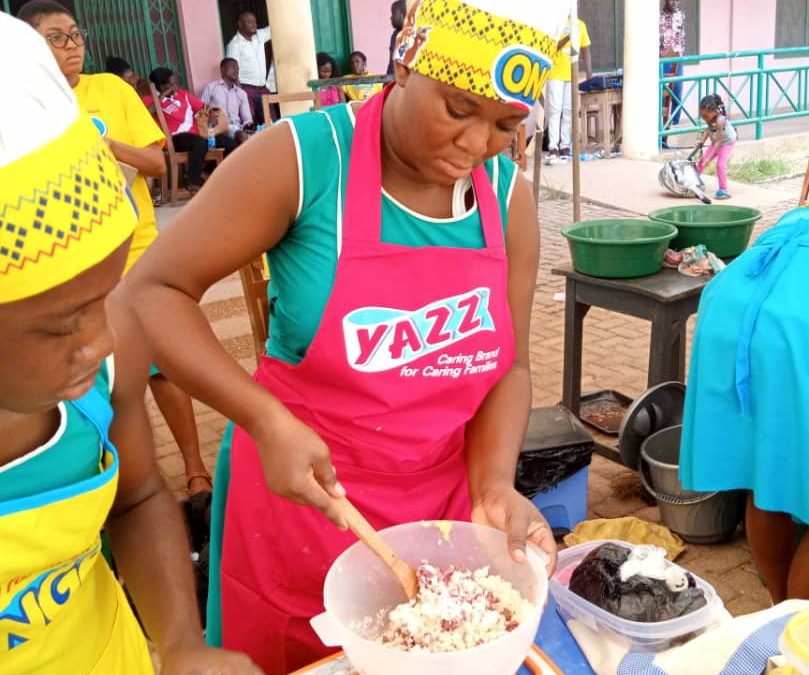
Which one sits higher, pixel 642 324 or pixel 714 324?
pixel 714 324

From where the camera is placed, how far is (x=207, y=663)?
110cm

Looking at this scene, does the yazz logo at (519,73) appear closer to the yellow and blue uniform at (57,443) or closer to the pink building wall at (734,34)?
the yellow and blue uniform at (57,443)

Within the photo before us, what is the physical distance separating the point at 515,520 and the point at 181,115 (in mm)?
8865

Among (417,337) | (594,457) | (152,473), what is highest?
(417,337)

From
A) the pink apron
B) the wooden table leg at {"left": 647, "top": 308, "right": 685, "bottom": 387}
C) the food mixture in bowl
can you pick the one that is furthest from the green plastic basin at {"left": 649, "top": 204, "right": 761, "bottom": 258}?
the food mixture in bowl

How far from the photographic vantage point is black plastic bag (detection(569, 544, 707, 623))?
1511mm

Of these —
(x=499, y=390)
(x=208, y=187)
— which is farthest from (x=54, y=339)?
(x=499, y=390)

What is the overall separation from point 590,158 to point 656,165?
41.0 inches

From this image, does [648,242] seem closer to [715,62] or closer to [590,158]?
[590,158]

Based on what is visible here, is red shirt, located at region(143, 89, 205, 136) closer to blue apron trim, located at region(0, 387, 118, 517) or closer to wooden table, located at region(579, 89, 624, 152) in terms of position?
wooden table, located at region(579, 89, 624, 152)

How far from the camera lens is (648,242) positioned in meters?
3.49

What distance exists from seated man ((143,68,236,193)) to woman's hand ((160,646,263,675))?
29.2ft

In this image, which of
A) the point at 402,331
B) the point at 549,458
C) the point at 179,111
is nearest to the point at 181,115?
the point at 179,111

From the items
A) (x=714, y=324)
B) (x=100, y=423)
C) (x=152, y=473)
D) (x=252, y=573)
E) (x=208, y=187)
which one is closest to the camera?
(x=100, y=423)
